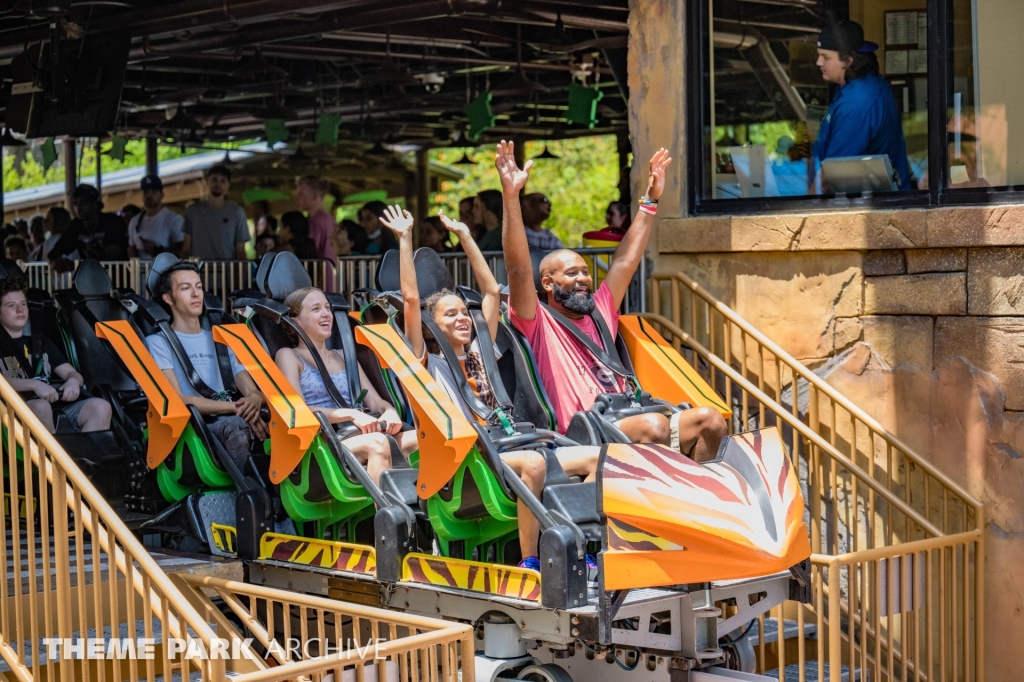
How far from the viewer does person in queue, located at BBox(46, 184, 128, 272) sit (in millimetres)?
10484

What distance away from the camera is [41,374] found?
679 cm

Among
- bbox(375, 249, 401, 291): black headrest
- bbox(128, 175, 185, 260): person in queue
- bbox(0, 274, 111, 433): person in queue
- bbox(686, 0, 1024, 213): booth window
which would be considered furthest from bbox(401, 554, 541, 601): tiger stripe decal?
bbox(128, 175, 185, 260): person in queue

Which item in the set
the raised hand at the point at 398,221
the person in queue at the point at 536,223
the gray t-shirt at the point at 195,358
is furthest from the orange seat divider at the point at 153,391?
the person in queue at the point at 536,223

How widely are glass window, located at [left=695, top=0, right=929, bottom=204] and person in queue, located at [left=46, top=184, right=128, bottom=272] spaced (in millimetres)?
5442

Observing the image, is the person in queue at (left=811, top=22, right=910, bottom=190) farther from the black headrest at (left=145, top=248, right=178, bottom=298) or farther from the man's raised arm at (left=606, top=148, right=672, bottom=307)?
the black headrest at (left=145, top=248, right=178, bottom=298)

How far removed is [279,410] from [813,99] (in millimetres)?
3158

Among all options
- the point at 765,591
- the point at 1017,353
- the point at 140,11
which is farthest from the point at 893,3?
the point at 140,11

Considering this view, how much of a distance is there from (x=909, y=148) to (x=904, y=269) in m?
0.62

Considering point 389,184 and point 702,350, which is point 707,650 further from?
point 389,184

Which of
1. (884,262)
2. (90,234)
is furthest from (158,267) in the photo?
(90,234)

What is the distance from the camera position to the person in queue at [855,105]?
6562 millimetres

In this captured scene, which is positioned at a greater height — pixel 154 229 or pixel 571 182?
pixel 571 182

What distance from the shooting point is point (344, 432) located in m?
5.75

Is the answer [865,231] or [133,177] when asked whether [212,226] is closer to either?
[865,231]
